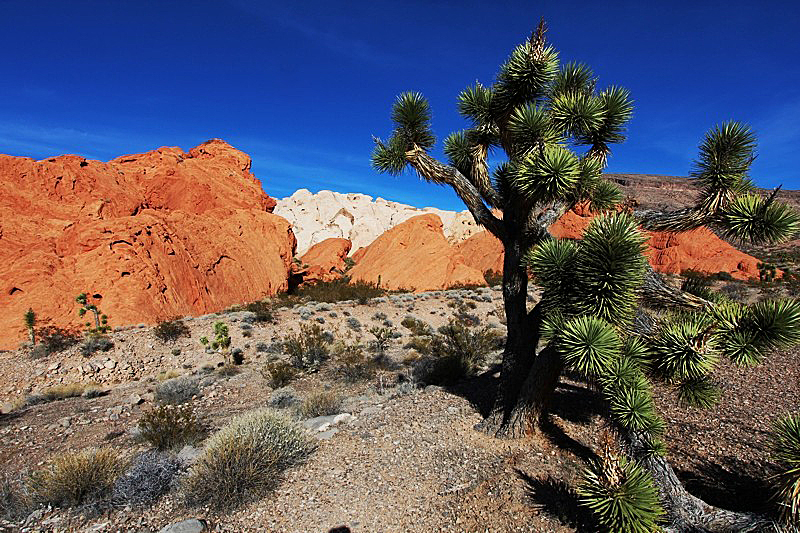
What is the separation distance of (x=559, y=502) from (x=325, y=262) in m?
29.1

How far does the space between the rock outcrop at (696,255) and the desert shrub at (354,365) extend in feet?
69.3

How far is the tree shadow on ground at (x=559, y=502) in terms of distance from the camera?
364cm

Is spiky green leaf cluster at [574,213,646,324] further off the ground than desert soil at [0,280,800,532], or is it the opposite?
spiky green leaf cluster at [574,213,646,324]

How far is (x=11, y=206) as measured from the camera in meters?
15.8

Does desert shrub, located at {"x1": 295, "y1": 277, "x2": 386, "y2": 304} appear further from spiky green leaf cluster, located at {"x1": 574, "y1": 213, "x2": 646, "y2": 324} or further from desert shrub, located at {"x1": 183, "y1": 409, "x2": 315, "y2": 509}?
spiky green leaf cluster, located at {"x1": 574, "y1": 213, "x2": 646, "y2": 324}

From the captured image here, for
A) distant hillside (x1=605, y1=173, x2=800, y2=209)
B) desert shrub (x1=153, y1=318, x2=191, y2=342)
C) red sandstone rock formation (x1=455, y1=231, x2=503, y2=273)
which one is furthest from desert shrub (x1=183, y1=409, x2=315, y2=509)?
distant hillside (x1=605, y1=173, x2=800, y2=209)

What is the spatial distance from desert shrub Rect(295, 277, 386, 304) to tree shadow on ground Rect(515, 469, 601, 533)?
15258 millimetres

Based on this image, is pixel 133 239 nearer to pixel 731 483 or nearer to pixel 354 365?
pixel 354 365

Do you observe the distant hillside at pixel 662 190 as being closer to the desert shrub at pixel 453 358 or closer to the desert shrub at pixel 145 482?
the desert shrub at pixel 453 358

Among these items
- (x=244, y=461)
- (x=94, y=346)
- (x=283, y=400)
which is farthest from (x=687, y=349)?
(x=94, y=346)

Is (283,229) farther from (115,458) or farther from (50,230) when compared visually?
(115,458)

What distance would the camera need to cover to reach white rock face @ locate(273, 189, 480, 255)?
188 ft

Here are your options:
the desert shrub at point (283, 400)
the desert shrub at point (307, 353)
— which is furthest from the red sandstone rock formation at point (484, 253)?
the desert shrub at point (283, 400)

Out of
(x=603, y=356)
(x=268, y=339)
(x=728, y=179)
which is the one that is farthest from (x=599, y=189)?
(x=268, y=339)
